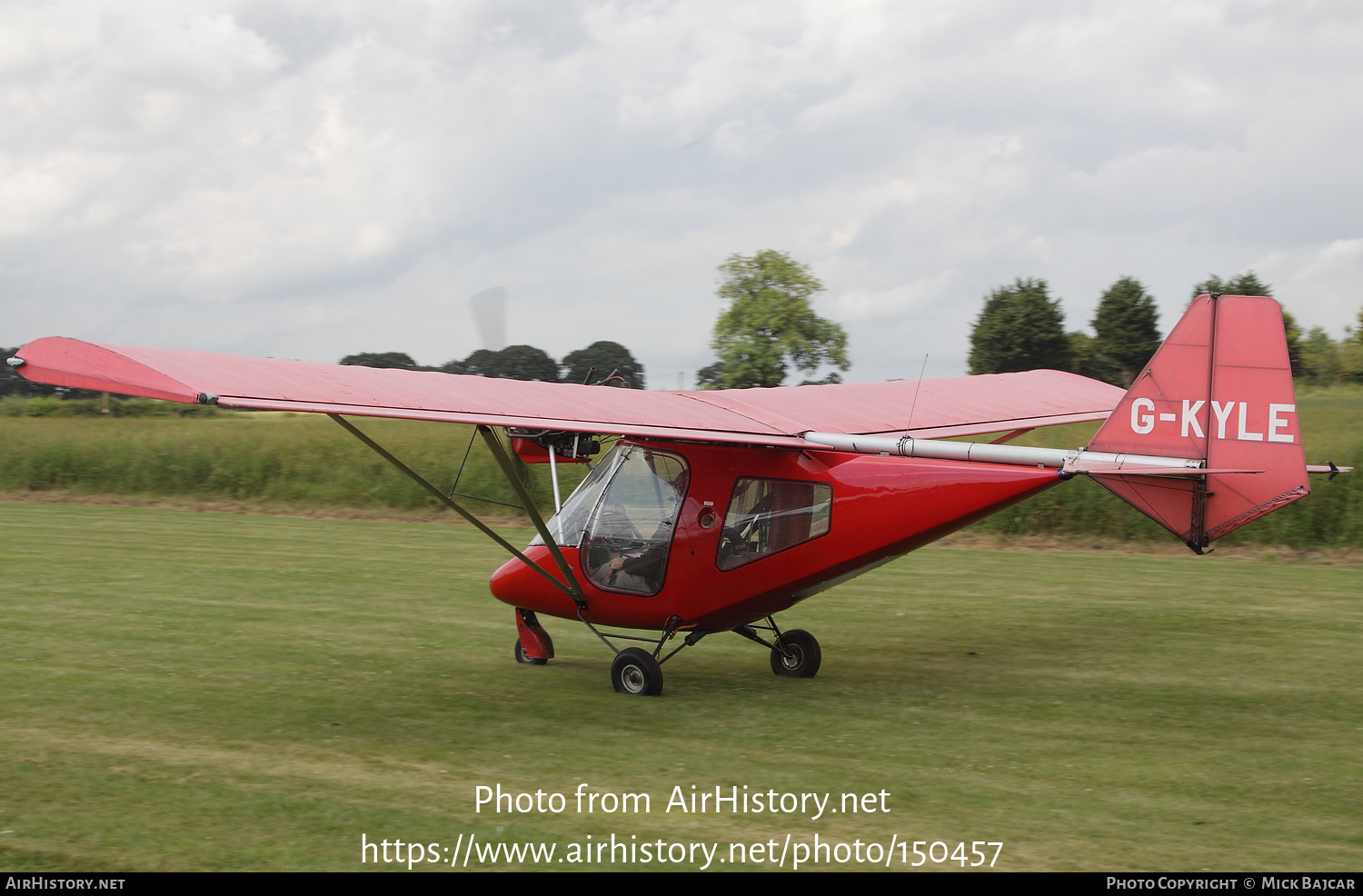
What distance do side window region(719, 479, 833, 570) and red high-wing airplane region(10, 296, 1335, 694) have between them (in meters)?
0.01

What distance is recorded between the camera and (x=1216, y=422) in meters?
7.39

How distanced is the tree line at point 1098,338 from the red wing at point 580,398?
33192mm

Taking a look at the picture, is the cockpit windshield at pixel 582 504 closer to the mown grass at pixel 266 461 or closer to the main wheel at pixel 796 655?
the main wheel at pixel 796 655

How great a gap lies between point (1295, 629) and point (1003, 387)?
144 inches

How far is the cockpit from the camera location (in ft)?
27.9

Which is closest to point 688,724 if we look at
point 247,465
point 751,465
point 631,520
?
point 631,520

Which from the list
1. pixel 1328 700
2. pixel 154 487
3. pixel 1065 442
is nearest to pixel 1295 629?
pixel 1328 700

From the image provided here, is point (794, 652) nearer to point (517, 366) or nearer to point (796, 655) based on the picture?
point (796, 655)

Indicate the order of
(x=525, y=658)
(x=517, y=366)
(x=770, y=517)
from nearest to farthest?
(x=770, y=517) < (x=525, y=658) < (x=517, y=366)

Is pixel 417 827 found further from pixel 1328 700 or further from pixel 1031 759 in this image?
pixel 1328 700

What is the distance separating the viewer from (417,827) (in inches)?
214

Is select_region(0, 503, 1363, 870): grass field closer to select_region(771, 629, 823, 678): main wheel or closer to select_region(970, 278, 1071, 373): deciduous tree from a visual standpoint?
select_region(771, 629, 823, 678): main wheel

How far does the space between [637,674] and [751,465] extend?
184 cm
